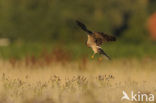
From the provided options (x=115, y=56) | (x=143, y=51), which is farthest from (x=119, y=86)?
(x=143, y=51)

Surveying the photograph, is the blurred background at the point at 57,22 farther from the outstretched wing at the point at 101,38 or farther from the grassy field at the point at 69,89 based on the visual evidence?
the outstretched wing at the point at 101,38

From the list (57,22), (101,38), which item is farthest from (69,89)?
(57,22)

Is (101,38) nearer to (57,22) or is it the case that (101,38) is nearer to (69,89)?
(69,89)

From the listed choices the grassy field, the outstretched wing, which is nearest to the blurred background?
the grassy field

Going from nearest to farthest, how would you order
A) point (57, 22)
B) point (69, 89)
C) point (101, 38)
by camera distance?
point (69, 89), point (101, 38), point (57, 22)

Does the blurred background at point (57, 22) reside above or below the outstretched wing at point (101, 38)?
above

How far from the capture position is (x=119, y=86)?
886 cm

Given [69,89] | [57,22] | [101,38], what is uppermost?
[57,22]

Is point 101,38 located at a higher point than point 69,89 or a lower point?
higher

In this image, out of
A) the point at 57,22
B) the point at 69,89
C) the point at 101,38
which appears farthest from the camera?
the point at 57,22

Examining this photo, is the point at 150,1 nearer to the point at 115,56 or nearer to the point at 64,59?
the point at 115,56

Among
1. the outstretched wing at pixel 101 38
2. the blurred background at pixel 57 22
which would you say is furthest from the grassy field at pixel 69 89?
the blurred background at pixel 57 22

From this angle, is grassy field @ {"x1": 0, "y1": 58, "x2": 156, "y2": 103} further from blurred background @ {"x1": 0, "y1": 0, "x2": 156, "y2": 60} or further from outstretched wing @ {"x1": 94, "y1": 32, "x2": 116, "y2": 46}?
blurred background @ {"x1": 0, "y1": 0, "x2": 156, "y2": 60}

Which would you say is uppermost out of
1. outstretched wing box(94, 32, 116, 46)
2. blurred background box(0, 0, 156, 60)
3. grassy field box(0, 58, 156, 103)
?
blurred background box(0, 0, 156, 60)
